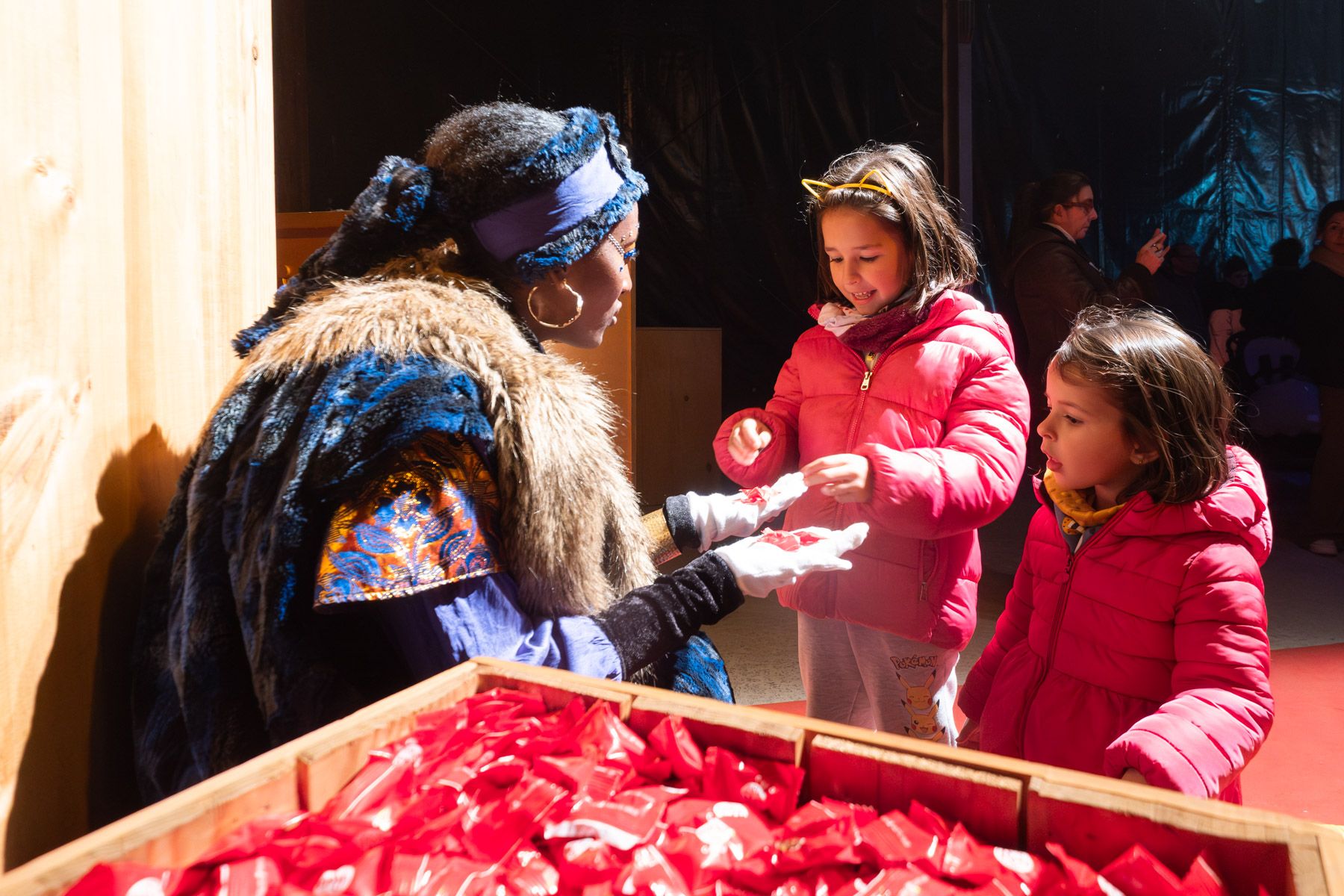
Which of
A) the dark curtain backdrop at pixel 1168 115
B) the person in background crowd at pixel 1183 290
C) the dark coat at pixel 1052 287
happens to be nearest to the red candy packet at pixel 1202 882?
the dark coat at pixel 1052 287

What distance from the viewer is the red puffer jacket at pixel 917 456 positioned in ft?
5.37

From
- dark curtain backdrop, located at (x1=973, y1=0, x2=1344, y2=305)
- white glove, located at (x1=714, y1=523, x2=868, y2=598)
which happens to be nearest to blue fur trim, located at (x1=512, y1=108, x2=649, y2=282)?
white glove, located at (x1=714, y1=523, x2=868, y2=598)

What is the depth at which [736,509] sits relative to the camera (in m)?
1.67

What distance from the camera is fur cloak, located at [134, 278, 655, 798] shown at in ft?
3.31

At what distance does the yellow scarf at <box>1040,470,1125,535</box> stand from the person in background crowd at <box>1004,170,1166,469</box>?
2.18m

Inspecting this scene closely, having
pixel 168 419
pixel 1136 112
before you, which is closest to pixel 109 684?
pixel 168 419

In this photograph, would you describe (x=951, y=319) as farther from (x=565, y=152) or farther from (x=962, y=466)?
(x=565, y=152)

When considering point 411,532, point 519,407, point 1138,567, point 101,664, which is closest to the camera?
point 411,532

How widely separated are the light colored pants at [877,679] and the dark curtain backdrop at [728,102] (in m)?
3.65

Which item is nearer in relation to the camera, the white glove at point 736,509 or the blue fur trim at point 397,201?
the blue fur trim at point 397,201

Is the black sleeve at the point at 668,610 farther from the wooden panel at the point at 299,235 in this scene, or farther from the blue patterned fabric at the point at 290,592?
the wooden panel at the point at 299,235

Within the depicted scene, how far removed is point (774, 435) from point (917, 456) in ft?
1.38

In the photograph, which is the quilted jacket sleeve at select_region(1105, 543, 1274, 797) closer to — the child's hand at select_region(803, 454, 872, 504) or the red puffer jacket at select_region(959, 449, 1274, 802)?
the red puffer jacket at select_region(959, 449, 1274, 802)

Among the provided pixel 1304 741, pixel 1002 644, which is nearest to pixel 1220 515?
pixel 1002 644
